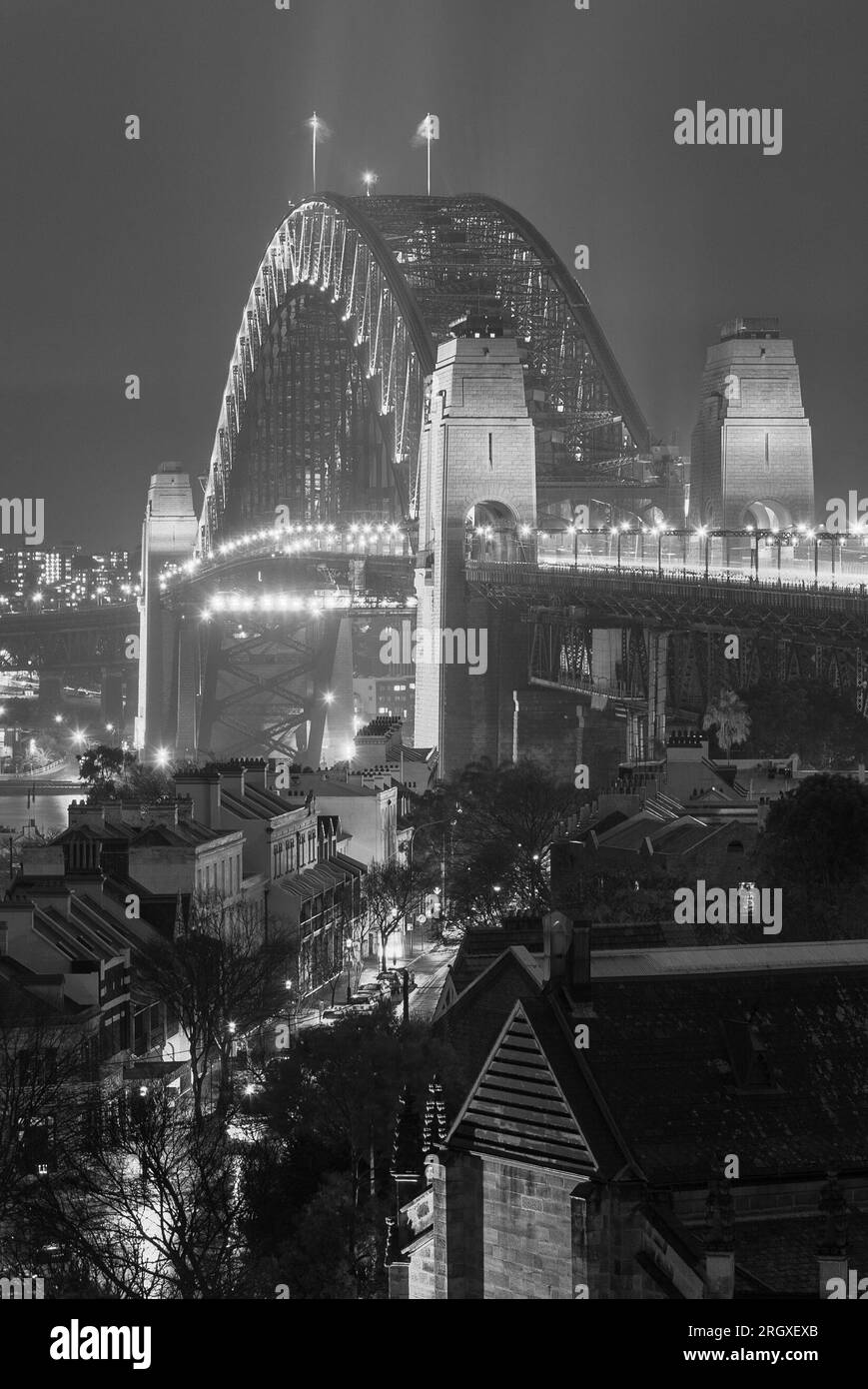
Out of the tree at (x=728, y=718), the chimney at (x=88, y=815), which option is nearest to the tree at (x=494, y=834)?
the tree at (x=728, y=718)

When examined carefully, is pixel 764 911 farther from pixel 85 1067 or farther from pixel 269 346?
pixel 269 346

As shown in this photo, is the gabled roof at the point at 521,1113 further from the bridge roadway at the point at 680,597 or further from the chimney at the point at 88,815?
the bridge roadway at the point at 680,597

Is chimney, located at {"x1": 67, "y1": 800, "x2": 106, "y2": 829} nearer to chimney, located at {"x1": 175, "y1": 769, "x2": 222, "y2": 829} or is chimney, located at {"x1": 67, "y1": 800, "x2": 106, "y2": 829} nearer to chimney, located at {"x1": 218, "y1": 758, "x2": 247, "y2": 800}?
chimney, located at {"x1": 175, "y1": 769, "x2": 222, "y2": 829}

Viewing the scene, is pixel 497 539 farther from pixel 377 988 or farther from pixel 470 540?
pixel 377 988

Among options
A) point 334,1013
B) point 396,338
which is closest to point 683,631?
point 334,1013

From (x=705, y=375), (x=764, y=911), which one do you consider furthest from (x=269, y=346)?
(x=764, y=911)
